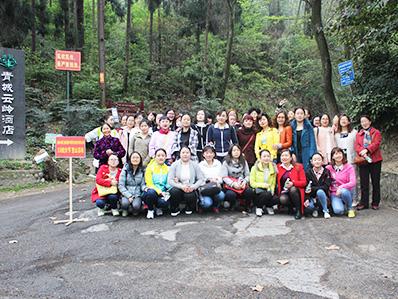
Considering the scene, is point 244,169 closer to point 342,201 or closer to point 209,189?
point 209,189

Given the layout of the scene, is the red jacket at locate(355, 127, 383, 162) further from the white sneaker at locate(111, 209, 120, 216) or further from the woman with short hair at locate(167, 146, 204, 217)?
the white sneaker at locate(111, 209, 120, 216)

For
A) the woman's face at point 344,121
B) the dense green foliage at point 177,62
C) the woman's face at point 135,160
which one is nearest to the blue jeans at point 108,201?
the woman's face at point 135,160

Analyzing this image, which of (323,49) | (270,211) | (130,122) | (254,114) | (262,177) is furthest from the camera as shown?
(323,49)

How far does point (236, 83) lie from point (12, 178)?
19653mm

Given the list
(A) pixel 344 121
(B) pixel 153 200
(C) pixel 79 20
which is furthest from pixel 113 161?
(C) pixel 79 20

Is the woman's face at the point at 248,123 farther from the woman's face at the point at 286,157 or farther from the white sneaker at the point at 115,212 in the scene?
the white sneaker at the point at 115,212

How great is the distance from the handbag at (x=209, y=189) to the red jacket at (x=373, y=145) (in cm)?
262

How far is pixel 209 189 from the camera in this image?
6.21m

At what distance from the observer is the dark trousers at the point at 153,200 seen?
236 inches

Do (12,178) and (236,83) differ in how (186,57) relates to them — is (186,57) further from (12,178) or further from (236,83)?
(12,178)

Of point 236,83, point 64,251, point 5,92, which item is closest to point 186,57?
point 236,83

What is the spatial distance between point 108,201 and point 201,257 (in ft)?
8.26

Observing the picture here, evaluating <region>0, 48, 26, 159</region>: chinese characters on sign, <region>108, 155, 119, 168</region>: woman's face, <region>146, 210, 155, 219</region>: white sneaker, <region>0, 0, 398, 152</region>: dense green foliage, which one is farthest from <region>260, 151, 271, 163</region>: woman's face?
<region>0, 0, 398, 152</region>: dense green foliage

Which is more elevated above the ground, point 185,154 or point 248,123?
point 248,123
